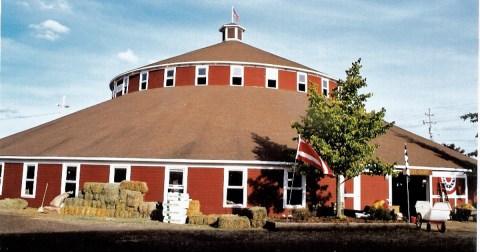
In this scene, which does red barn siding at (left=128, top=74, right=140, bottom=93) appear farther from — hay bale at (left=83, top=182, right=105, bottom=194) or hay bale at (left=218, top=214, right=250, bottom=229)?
hay bale at (left=218, top=214, right=250, bottom=229)

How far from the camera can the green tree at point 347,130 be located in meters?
18.1

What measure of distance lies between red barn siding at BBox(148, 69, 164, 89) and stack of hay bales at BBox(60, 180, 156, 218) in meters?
13.9

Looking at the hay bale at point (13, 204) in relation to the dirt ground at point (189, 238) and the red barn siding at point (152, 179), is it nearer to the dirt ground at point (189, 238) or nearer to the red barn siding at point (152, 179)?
the dirt ground at point (189, 238)

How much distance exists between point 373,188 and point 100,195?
48.6 feet

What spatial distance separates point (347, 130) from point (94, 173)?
13.6 m

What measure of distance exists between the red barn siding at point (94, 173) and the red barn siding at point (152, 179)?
5.65 feet

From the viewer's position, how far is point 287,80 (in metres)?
32.4

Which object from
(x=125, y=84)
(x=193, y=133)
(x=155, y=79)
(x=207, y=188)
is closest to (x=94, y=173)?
(x=193, y=133)

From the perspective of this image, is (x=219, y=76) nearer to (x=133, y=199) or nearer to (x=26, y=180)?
(x=133, y=199)

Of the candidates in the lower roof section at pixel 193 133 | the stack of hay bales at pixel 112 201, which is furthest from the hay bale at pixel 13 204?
the stack of hay bales at pixel 112 201

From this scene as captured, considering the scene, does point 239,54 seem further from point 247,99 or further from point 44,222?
point 44,222

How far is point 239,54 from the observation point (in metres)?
34.0

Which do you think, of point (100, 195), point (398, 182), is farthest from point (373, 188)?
point (100, 195)

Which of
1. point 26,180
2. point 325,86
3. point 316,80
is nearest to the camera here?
point 26,180
